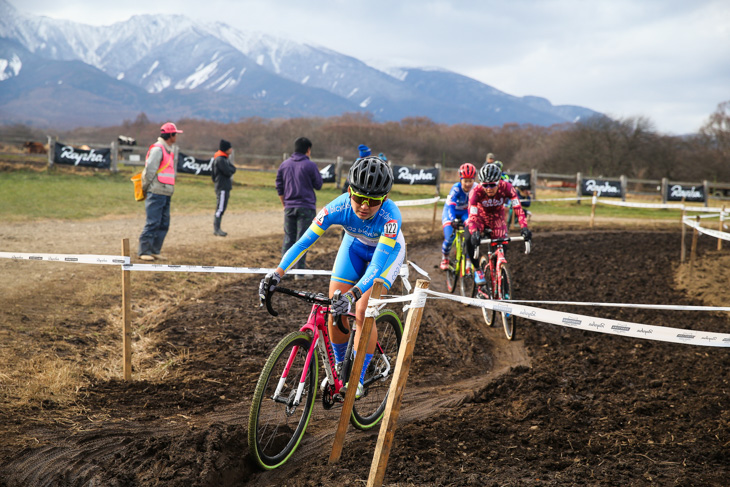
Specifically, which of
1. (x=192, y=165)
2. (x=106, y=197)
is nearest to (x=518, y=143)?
(x=192, y=165)

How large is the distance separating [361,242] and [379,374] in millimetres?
1214

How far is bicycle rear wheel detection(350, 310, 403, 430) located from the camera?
15.7 feet

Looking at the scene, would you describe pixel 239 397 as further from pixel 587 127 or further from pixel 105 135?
pixel 105 135

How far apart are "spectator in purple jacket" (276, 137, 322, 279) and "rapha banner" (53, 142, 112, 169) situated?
21.3 metres

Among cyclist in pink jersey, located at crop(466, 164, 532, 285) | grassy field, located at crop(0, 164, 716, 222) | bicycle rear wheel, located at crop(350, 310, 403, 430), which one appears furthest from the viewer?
grassy field, located at crop(0, 164, 716, 222)

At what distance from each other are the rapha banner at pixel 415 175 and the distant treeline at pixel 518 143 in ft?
69.4

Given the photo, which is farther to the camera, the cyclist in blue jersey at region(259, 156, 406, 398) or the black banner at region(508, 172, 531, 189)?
the black banner at region(508, 172, 531, 189)

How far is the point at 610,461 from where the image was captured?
410 centimetres

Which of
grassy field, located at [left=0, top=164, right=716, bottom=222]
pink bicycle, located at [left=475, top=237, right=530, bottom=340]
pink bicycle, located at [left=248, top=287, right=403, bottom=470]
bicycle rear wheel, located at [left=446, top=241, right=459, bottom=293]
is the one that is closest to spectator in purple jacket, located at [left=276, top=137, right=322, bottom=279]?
bicycle rear wheel, located at [left=446, top=241, right=459, bottom=293]

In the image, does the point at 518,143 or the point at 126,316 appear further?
the point at 518,143

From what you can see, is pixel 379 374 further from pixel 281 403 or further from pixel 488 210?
pixel 488 210

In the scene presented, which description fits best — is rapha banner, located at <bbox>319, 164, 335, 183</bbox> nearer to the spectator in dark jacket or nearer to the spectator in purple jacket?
the spectator in dark jacket

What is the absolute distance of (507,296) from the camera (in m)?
7.54

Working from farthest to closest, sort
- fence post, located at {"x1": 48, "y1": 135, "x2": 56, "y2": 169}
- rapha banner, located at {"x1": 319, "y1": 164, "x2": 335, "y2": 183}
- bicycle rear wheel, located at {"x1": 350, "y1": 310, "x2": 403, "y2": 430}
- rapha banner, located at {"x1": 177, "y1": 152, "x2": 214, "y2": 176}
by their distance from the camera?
rapha banner, located at {"x1": 319, "y1": 164, "x2": 335, "y2": 183}
rapha banner, located at {"x1": 177, "y1": 152, "x2": 214, "y2": 176}
fence post, located at {"x1": 48, "y1": 135, "x2": 56, "y2": 169}
bicycle rear wheel, located at {"x1": 350, "y1": 310, "x2": 403, "y2": 430}
